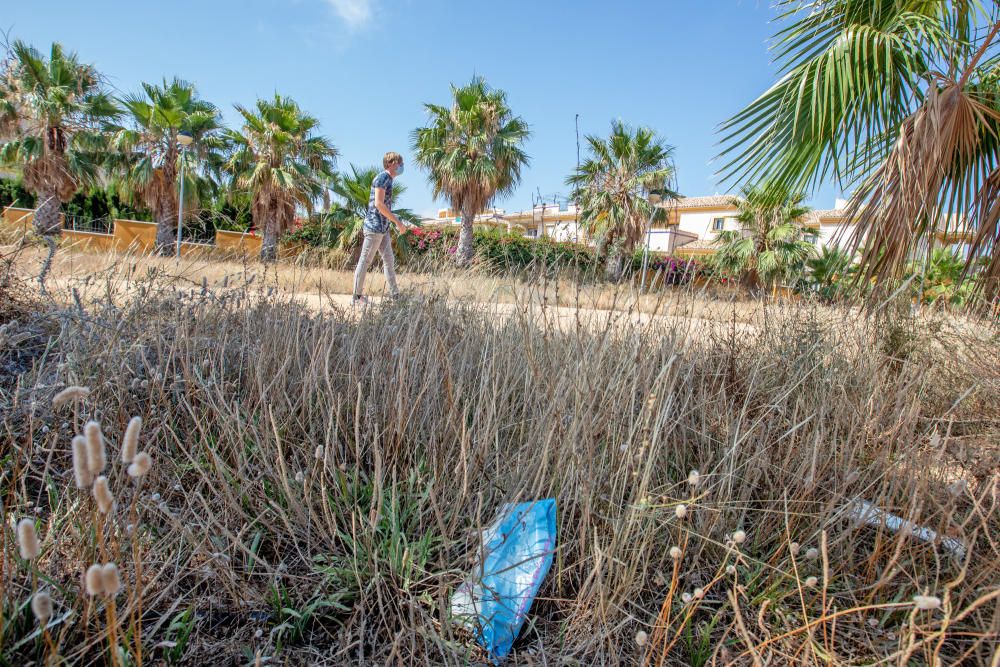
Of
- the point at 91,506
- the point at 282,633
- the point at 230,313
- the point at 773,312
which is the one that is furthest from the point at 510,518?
the point at 773,312

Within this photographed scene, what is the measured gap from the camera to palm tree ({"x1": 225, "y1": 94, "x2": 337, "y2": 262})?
1462 centimetres

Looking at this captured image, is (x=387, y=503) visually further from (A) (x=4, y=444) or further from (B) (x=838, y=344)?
(B) (x=838, y=344)

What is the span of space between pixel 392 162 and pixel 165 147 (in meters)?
13.3

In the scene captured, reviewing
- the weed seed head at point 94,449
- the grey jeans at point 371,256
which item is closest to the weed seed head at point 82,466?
the weed seed head at point 94,449

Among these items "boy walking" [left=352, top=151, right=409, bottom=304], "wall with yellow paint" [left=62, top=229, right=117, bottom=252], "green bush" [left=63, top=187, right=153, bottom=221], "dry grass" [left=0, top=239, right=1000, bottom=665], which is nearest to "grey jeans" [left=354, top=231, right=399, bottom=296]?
"boy walking" [left=352, top=151, right=409, bottom=304]

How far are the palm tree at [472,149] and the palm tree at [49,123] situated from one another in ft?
29.2

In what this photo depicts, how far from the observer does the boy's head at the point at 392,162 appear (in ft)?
16.8

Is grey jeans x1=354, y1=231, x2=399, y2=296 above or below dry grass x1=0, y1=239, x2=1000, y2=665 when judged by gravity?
above

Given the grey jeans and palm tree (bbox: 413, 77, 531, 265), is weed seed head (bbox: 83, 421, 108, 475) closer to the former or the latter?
the grey jeans

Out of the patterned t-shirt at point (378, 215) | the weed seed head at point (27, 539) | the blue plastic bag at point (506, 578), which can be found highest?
the patterned t-shirt at point (378, 215)

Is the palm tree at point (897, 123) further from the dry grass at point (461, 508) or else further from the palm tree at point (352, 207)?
the palm tree at point (352, 207)

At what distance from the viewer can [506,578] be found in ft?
4.27

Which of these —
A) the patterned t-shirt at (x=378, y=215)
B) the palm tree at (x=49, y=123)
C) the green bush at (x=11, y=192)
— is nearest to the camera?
the patterned t-shirt at (x=378, y=215)

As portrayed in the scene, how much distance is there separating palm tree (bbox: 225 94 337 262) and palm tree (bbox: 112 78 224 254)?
2.41ft
